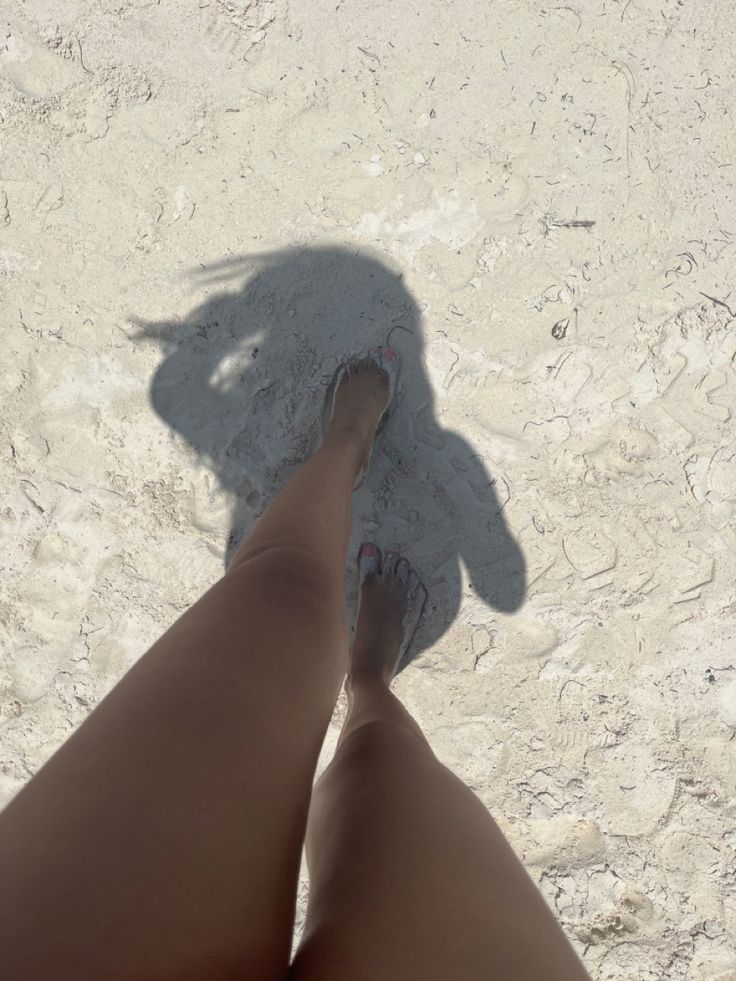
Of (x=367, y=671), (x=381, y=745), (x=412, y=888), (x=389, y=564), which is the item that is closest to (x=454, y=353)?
(x=389, y=564)

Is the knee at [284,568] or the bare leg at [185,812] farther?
the knee at [284,568]

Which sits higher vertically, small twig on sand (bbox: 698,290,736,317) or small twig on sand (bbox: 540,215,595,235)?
small twig on sand (bbox: 540,215,595,235)

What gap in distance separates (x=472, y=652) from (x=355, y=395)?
91 cm

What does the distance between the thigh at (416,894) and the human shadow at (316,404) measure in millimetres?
906

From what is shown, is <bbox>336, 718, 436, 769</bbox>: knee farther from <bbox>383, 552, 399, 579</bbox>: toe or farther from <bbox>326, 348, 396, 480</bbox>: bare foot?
<bbox>326, 348, 396, 480</bbox>: bare foot

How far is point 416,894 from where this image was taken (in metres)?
0.89

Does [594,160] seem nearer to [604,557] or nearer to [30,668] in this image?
[604,557]

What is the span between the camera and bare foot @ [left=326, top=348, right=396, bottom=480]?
1.88m

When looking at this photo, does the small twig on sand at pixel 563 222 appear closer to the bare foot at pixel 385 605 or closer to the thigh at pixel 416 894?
the bare foot at pixel 385 605

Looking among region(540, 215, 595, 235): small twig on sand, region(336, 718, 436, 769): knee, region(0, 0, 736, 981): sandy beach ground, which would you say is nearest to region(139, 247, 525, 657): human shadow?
region(0, 0, 736, 981): sandy beach ground

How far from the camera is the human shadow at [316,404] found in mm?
1991

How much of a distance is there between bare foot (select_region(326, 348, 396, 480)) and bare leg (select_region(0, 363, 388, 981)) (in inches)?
30.4

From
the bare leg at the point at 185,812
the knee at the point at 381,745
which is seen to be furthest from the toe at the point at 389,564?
the bare leg at the point at 185,812

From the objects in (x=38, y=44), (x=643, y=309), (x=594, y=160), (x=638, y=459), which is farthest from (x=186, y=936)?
(x=38, y=44)
